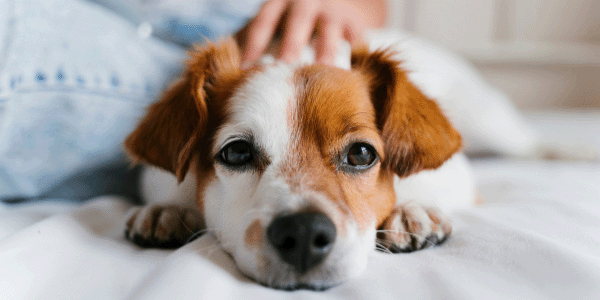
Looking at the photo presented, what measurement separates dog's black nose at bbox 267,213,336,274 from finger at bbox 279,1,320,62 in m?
0.69

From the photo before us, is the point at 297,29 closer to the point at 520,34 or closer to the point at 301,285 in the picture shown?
the point at 301,285

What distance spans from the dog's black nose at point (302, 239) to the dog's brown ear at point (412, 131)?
359 millimetres

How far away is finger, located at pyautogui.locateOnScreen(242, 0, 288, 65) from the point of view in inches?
55.5

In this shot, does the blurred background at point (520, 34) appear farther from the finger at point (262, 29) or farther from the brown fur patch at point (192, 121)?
the brown fur patch at point (192, 121)

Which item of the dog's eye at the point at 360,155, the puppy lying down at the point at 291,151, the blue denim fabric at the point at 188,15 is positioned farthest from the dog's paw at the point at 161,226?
the blue denim fabric at the point at 188,15

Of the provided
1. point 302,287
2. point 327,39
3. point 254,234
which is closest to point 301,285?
point 302,287

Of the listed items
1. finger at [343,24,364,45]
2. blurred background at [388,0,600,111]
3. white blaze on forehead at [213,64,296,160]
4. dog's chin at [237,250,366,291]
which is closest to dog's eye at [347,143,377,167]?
white blaze on forehead at [213,64,296,160]

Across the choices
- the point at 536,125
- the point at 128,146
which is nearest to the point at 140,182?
the point at 128,146

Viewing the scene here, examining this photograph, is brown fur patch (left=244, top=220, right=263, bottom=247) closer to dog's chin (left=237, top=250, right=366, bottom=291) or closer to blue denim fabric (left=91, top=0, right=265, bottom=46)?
dog's chin (left=237, top=250, right=366, bottom=291)

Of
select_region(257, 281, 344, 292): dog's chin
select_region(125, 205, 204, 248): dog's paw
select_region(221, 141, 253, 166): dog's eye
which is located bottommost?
select_region(125, 205, 204, 248): dog's paw

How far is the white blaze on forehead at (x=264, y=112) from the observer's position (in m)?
0.98

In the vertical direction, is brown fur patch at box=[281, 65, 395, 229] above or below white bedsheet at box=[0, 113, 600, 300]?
above

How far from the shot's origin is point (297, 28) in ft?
4.75

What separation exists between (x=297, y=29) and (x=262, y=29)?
0.13 meters
